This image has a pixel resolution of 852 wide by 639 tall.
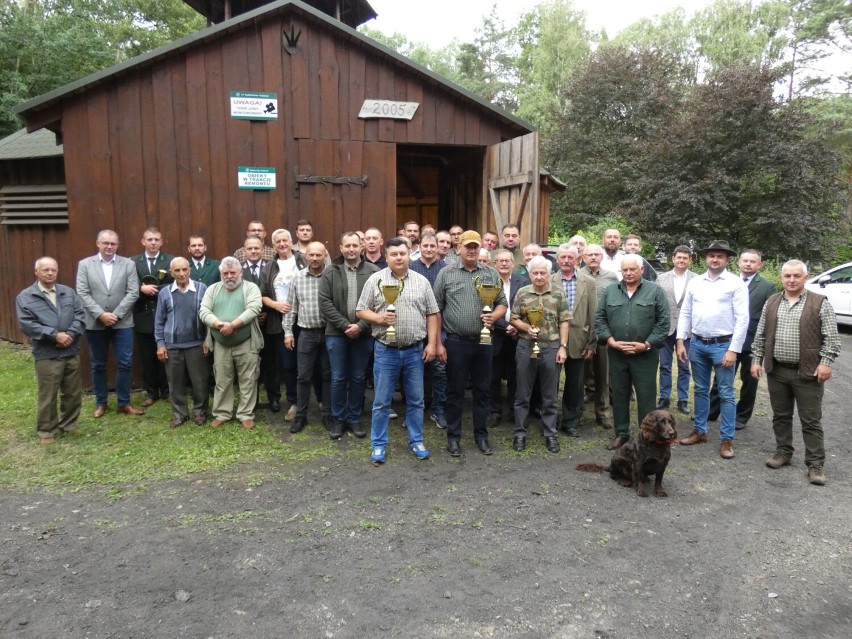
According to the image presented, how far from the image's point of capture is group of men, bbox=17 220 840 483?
5180 mm

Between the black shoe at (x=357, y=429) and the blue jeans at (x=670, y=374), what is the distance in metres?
3.51

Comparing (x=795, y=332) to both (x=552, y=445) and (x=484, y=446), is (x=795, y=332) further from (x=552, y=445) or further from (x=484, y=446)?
(x=484, y=446)

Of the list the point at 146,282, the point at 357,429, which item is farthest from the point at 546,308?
the point at 146,282

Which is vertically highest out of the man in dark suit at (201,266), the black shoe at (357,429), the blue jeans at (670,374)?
the man in dark suit at (201,266)

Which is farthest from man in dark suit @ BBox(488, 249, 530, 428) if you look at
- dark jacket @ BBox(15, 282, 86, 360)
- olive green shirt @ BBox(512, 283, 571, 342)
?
dark jacket @ BBox(15, 282, 86, 360)

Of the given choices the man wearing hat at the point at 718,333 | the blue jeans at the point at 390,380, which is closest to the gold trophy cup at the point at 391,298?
the blue jeans at the point at 390,380

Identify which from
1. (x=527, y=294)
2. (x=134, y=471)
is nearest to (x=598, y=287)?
(x=527, y=294)

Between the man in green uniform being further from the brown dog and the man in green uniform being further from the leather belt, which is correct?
A: the brown dog

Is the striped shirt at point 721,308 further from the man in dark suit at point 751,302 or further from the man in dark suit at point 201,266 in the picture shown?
the man in dark suit at point 201,266

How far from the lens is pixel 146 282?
6.53 metres

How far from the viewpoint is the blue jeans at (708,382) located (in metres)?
5.47

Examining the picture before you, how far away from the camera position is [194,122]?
23.7 feet

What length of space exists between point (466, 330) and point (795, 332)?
273 centimetres

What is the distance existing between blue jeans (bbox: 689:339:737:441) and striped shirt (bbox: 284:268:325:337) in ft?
11.9
